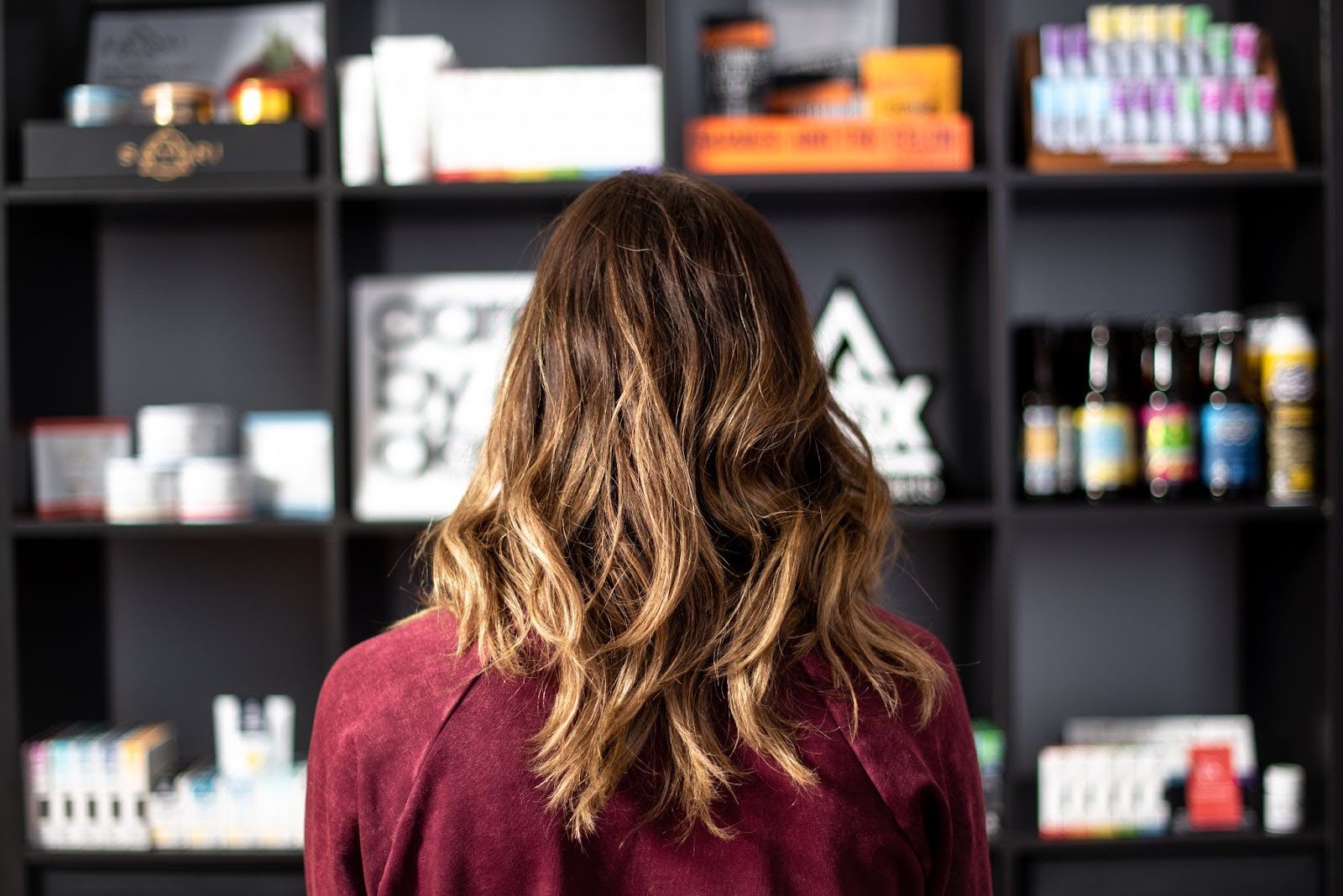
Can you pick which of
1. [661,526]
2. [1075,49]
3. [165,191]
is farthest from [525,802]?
[1075,49]

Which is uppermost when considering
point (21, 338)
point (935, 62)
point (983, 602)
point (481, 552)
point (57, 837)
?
point (935, 62)

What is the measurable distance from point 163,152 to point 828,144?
3.82 ft

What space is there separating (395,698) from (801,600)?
324 mm

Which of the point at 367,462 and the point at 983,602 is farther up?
the point at 367,462

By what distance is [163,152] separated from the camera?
77.9 inches

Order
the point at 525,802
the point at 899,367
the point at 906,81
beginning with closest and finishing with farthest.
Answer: the point at 525,802 < the point at 906,81 < the point at 899,367

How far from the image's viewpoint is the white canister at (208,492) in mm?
1989

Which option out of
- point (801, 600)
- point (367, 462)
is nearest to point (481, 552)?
point (801, 600)

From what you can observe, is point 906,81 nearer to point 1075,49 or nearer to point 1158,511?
point 1075,49

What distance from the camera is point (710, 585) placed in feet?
2.93

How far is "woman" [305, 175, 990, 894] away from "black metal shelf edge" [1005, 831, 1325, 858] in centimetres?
119

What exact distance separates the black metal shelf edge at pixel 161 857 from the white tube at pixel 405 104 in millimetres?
1185

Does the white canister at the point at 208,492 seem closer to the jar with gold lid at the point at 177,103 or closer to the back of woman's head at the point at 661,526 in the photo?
the jar with gold lid at the point at 177,103

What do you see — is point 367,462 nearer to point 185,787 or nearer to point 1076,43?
point 185,787
